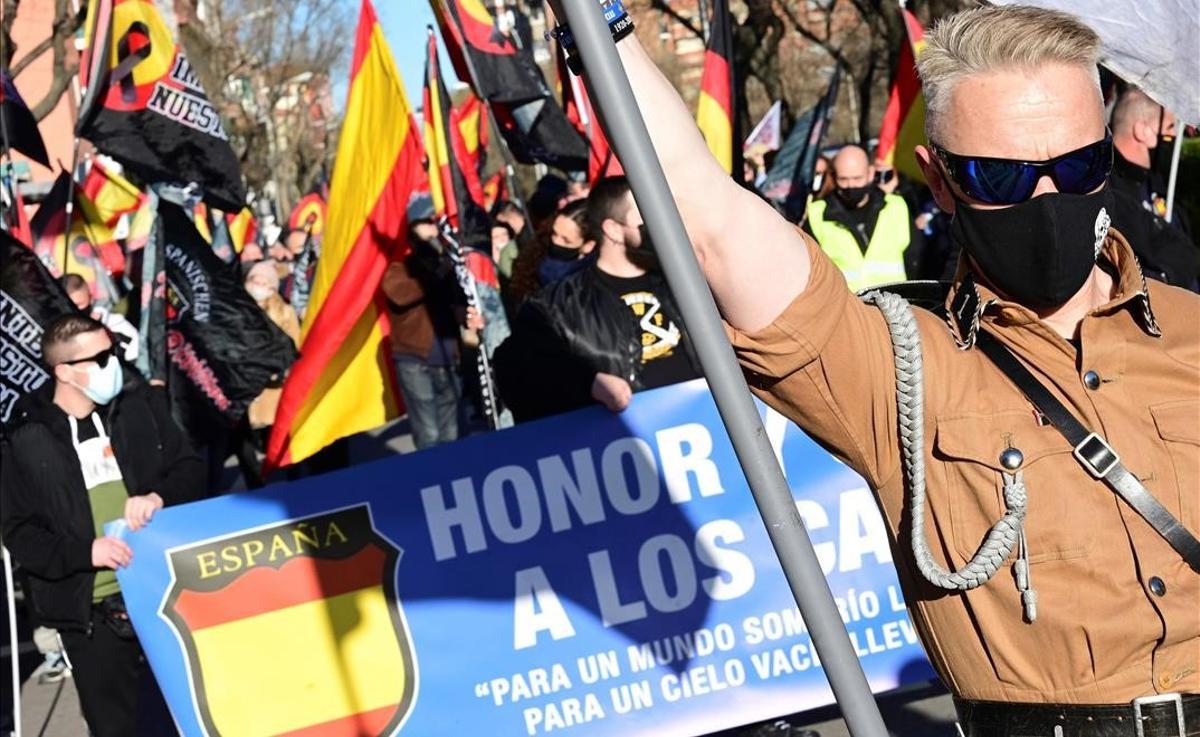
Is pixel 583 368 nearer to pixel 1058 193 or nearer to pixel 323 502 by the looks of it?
pixel 323 502

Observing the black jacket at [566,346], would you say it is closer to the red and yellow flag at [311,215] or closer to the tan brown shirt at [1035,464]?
the tan brown shirt at [1035,464]

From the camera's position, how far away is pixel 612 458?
518 centimetres

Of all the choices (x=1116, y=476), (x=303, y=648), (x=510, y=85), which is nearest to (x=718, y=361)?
(x=1116, y=476)

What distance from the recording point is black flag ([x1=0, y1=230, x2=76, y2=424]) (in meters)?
6.63

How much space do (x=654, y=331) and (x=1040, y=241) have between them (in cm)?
354

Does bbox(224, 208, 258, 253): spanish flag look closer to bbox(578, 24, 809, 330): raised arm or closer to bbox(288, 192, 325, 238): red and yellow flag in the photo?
bbox(288, 192, 325, 238): red and yellow flag

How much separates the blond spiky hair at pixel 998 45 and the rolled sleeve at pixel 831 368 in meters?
0.30

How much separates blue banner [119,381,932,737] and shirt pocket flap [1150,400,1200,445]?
2983 millimetres

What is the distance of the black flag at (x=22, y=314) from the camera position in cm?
663

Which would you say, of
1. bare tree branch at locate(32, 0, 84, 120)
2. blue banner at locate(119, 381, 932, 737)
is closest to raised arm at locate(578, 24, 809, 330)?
blue banner at locate(119, 381, 932, 737)

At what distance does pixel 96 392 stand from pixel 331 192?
1816 mm

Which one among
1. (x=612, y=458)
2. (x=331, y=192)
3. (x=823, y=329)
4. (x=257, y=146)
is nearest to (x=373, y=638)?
(x=612, y=458)

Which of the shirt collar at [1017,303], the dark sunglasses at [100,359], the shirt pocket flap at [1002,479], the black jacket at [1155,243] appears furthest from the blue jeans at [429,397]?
A: the shirt pocket flap at [1002,479]

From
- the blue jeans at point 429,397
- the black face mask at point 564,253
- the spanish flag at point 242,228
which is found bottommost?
the spanish flag at point 242,228
